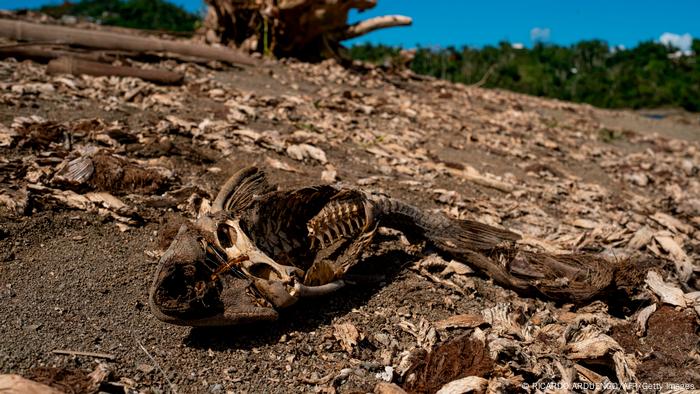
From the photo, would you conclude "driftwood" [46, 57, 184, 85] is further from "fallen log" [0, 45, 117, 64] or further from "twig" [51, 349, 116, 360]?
"twig" [51, 349, 116, 360]

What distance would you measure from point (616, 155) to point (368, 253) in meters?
5.52

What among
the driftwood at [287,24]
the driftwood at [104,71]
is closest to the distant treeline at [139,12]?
the driftwood at [287,24]

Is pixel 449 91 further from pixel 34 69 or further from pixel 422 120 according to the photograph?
pixel 34 69

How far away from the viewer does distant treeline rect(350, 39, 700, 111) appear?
1706 centimetres

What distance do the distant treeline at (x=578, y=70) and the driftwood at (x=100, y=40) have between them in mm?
8472

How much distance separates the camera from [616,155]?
761 centimetres

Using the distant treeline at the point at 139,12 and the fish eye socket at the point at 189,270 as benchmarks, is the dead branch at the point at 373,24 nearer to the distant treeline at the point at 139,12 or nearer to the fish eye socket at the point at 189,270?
the distant treeline at the point at 139,12

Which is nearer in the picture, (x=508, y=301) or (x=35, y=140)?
(x=508, y=301)

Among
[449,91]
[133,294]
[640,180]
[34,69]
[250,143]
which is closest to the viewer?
[133,294]

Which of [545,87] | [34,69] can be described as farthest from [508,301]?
[545,87]

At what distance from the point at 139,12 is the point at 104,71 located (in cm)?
1043

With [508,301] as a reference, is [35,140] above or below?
above

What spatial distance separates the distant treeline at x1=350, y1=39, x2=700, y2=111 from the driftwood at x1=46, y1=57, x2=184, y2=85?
9.95m

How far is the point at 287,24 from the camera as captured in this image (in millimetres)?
8305
